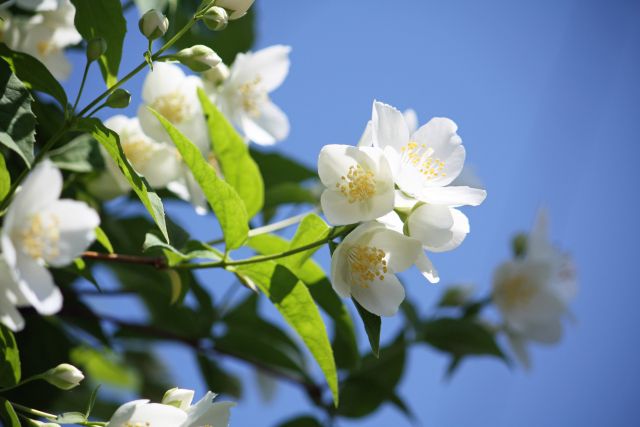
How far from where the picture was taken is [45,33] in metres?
1.38

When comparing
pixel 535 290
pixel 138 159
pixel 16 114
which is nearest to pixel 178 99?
pixel 138 159

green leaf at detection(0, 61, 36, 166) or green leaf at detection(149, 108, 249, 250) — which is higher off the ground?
green leaf at detection(0, 61, 36, 166)

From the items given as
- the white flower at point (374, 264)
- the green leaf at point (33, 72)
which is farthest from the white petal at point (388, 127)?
the green leaf at point (33, 72)

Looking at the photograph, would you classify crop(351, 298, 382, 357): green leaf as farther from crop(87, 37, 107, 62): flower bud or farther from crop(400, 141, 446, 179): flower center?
crop(87, 37, 107, 62): flower bud

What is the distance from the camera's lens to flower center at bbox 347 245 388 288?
1064 mm

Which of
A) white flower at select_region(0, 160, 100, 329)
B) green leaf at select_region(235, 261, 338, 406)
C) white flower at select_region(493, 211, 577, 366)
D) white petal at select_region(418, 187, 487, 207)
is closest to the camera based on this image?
white flower at select_region(0, 160, 100, 329)

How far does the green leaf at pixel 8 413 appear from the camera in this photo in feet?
2.84

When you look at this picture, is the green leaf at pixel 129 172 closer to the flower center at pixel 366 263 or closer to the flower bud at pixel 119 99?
the flower bud at pixel 119 99

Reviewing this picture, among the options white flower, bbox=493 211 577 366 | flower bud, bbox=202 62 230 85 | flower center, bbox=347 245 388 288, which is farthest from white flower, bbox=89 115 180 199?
white flower, bbox=493 211 577 366

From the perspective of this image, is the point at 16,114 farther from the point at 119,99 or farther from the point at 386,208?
the point at 386,208

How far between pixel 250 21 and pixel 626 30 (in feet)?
4.73

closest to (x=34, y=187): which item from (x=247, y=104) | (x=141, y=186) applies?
(x=141, y=186)

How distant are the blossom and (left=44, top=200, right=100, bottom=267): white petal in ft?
0.76

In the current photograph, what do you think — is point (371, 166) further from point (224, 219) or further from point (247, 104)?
point (247, 104)
